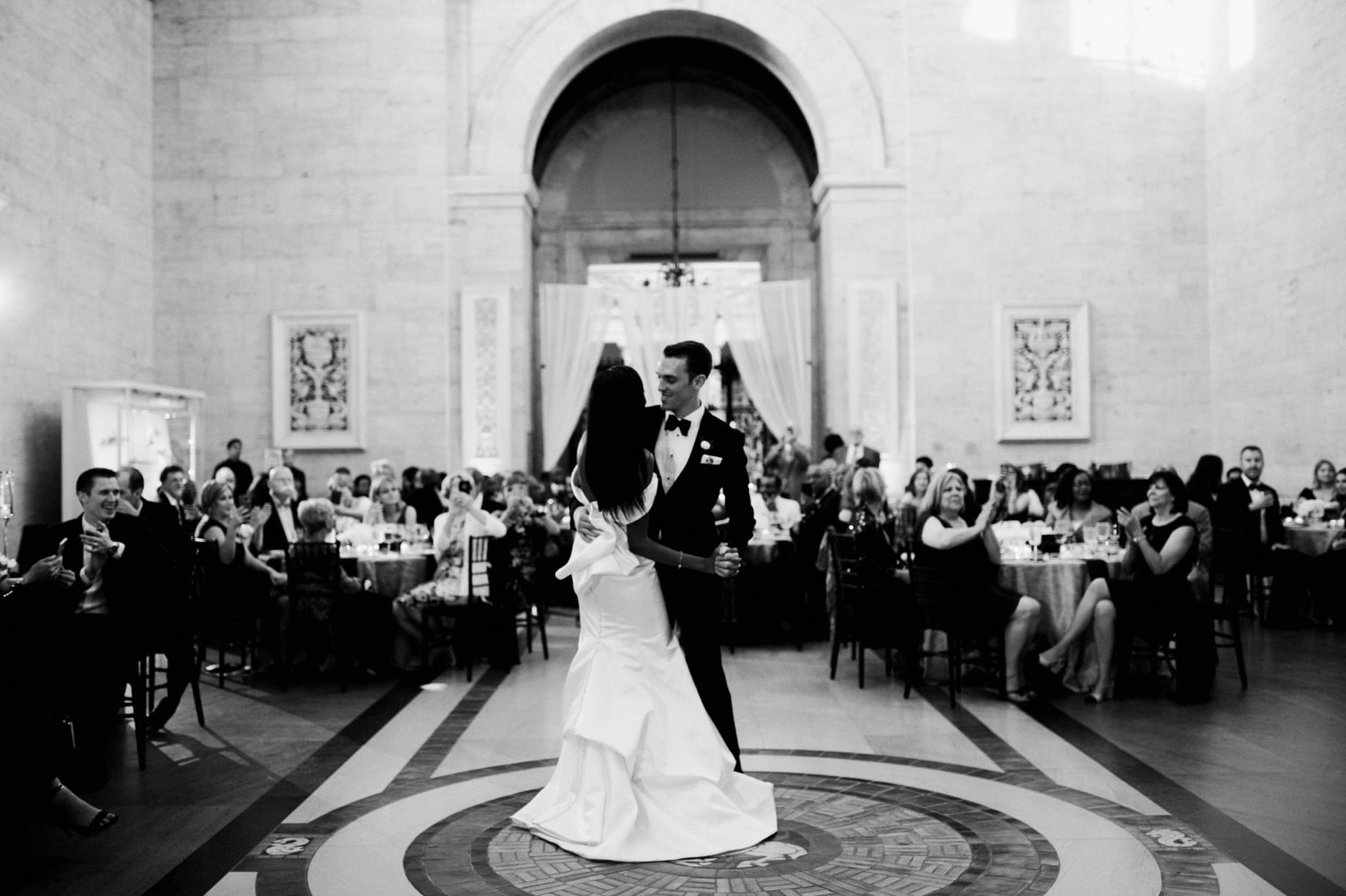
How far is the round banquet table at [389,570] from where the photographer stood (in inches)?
299

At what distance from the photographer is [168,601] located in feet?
18.2

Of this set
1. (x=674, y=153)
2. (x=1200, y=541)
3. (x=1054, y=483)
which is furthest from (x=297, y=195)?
(x=1200, y=541)

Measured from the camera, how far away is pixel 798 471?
37.6 feet

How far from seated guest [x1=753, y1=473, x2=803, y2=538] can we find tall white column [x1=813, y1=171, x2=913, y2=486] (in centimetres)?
362

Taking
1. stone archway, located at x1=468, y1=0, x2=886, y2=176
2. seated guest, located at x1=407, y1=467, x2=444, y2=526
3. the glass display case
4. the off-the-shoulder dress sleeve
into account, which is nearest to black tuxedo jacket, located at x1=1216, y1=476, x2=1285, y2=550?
stone archway, located at x1=468, y1=0, x2=886, y2=176

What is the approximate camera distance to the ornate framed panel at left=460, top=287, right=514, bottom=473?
13.6 metres

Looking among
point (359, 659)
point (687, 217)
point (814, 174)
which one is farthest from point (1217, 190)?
point (359, 659)

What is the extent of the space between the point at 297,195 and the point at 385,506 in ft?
19.7

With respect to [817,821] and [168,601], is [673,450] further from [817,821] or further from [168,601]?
[168,601]

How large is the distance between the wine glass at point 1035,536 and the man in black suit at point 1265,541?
216cm

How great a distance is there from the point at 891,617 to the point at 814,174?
10.9 metres

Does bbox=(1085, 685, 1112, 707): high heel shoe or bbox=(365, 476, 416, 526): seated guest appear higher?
bbox=(365, 476, 416, 526): seated guest

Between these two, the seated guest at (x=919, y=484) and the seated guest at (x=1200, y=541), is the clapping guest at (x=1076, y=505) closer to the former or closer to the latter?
the seated guest at (x=1200, y=541)

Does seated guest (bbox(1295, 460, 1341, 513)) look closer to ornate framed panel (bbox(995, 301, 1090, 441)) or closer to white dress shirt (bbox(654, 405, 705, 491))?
ornate framed panel (bbox(995, 301, 1090, 441))
